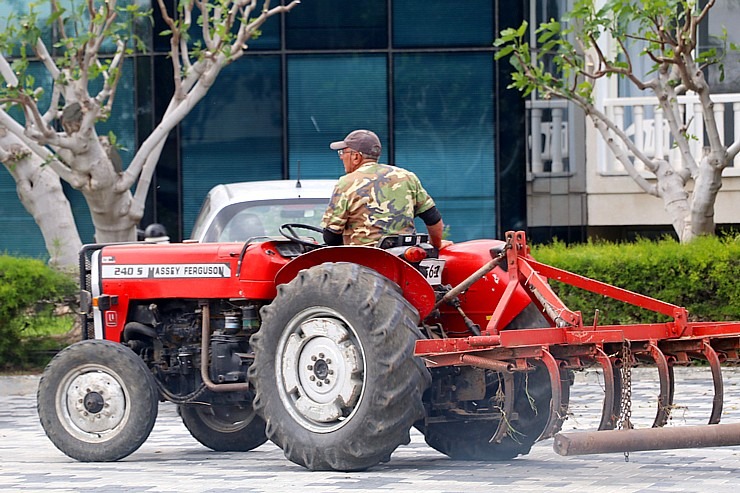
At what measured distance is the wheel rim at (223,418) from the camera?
952 cm

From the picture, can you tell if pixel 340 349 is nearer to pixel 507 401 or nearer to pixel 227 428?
pixel 507 401

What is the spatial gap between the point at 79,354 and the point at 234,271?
3.62ft

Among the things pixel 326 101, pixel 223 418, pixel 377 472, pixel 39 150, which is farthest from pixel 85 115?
pixel 377 472

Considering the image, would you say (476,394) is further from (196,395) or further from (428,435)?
(196,395)

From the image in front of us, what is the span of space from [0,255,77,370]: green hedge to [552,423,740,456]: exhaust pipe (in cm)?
921

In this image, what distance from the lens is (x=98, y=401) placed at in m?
8.98

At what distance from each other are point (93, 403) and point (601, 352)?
10.6 ft

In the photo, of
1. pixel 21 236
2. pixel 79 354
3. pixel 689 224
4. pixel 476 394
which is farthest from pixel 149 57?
pixel 476 394

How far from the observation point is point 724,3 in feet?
73.7

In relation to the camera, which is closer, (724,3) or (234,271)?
(234,271)

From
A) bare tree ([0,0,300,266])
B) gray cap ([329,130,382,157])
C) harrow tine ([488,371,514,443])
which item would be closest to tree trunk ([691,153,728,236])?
bare tree ([0,0,300,266])

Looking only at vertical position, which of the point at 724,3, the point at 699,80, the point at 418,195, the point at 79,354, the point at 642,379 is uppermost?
the point at 724,3

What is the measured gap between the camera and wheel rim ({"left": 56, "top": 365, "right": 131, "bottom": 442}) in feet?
29.4

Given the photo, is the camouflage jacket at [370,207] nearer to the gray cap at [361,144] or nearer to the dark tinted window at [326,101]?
the gray cap at [361,144]
